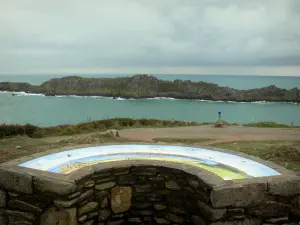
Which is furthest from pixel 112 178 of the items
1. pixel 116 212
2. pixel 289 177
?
pixel 289 177

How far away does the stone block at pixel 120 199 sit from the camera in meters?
5.90

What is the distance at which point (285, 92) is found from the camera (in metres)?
73.1

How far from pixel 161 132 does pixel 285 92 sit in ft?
203

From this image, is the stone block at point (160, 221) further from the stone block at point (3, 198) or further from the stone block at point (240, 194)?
the stone block at point (3, 198)

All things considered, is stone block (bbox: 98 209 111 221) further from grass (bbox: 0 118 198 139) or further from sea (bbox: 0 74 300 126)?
sea (bbox: 0 74 300 126)

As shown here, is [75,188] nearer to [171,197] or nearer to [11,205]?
[11,205]

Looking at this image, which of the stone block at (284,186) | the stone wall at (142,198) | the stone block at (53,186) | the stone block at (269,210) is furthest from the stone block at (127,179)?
the stone block at (284,186)

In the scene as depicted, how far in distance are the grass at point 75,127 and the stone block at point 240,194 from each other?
49.2ft

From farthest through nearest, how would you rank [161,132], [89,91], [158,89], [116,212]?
[89,91] → [158,89] → [161,132] → [116,212]

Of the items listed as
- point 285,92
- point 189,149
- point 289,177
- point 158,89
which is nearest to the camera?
point 289,177

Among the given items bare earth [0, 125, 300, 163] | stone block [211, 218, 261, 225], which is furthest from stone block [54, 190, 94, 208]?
bare earth [0, 125, 300, 163]

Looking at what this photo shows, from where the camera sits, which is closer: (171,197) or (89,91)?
(171,197)

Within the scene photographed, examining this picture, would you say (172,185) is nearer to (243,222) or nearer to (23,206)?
(243,222)

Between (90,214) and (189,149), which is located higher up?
(189,149)
